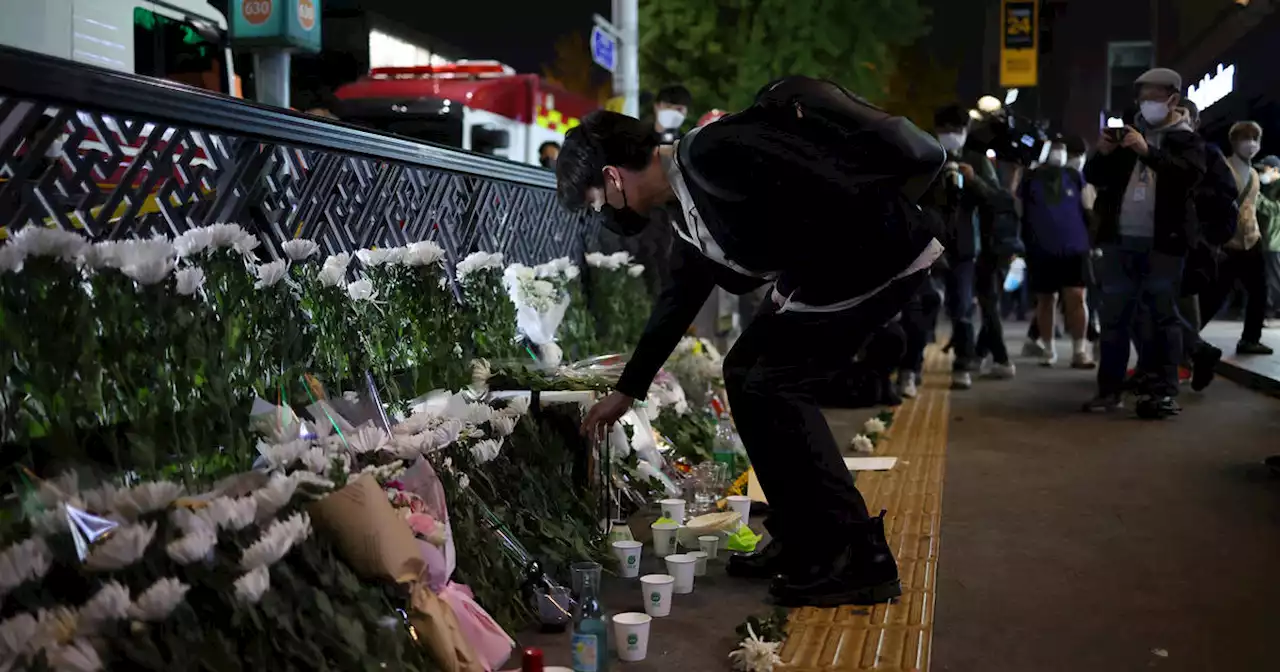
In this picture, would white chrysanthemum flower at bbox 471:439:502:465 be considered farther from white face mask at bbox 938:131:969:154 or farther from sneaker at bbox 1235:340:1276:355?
sneaker at bbox 1235:340:1276:355

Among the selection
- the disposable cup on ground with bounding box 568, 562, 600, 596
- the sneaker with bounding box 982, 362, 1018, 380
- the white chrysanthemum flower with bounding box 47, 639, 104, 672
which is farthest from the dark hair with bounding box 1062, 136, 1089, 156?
the white chrysanthemum flower with bounding box 47, 639, 104, 672

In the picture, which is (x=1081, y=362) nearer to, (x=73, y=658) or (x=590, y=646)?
(x=590, y=646)

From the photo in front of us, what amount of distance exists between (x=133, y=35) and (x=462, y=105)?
19.6ft

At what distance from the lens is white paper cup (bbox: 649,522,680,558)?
13.1 feet

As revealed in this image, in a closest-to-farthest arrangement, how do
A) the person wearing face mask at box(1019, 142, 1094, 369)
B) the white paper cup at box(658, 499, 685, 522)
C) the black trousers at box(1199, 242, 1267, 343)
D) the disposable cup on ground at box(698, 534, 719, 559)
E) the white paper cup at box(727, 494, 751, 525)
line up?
the disposable cup on ground at box(698, 534, 719, 559), the white paper cup at box(658, 499, 685, 522), the white paper cup at box(727, 494, 751, 525), the person wearing face mask at box(1019, 142, 1094, 369), the black trousers at box(1199, 242, 1267, 343)

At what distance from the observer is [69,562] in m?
2.13

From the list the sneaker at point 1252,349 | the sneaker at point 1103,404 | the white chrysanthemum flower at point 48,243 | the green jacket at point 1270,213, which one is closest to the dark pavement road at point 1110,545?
the sneaker at point 1103,404

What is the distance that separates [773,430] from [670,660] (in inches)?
30.4

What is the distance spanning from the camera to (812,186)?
3.20 m

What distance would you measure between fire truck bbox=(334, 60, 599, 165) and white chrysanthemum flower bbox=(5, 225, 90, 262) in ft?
33.1

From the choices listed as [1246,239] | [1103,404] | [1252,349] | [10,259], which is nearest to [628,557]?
[10,259]

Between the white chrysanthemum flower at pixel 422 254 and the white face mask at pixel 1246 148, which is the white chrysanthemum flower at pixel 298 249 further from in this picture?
the white face mask at pixel 1246 148

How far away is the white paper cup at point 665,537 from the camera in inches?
157

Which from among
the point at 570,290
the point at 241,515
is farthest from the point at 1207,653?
the point at 570,290
